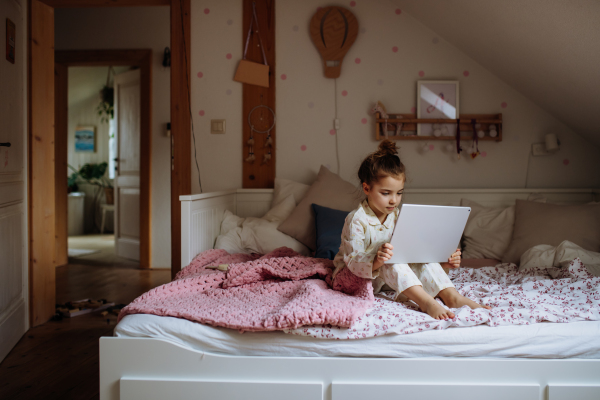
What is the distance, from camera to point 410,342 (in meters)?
1.16

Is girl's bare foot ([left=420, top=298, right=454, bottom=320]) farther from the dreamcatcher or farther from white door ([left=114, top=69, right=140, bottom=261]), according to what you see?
white door ([left=114, top=69, right=140, bottom=261])

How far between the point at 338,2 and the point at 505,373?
223cm

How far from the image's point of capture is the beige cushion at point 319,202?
217cm

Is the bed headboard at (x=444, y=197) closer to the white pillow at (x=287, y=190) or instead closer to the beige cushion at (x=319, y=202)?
the white pillow at (x=287, y=190)

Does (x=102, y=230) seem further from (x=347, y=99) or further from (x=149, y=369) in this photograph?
(x=149, y=369)

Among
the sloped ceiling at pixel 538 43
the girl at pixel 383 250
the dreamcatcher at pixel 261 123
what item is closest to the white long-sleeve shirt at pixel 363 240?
the girl at pixel 383 250

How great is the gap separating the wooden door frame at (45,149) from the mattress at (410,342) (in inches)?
50.5

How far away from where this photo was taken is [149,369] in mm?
1162

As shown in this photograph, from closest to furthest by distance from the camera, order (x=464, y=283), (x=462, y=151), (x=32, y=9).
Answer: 1. (x=464, y=283)
2. (x=32, y=9)
3. (x=462, y=151)

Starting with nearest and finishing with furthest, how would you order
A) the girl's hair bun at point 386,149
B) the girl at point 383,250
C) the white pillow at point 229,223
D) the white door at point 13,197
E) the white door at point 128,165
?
1. the girl at point 383,250
2. the girl's hair bun at point 386,149
3. the white door at point 13,197
4. the white pillow at point 229,223
5. the white door at point 128,165

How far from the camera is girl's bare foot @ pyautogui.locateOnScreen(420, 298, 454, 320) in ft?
4.04

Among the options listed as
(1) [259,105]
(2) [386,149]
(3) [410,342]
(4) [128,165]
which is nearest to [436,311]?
(3) [410,342]

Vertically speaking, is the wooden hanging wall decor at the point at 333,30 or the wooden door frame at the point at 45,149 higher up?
the wooden hanging wall decor at the point at 333,30

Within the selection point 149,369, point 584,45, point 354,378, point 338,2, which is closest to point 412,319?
point 354,378
